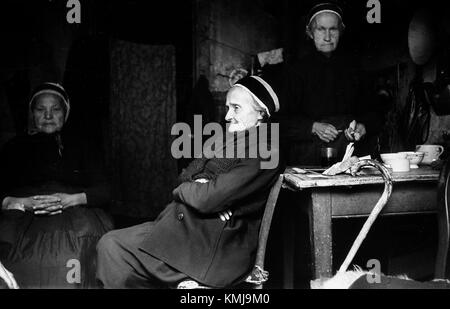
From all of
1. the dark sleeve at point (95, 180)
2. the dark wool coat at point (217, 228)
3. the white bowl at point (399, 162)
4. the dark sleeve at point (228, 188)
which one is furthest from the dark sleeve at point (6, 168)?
the white bowl at point (399, 162)

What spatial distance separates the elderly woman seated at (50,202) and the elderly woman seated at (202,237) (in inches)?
16.1

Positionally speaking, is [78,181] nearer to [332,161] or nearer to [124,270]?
[124,270]

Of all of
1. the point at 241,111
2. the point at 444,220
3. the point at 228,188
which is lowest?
the point at 444,220

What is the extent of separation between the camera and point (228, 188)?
7.02 ft

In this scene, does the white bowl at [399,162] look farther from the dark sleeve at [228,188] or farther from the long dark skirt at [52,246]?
the long dark skirt at [52,246]

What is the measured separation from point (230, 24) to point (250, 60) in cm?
50

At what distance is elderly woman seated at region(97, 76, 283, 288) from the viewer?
2.10 m

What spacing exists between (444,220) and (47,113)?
259cm

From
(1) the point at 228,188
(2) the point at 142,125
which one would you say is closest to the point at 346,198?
(1) the point at 228,188

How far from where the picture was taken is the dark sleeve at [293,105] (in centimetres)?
324

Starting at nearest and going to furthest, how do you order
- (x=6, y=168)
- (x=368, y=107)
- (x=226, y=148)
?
(x=226, y=148) < (x=6, y=168) < (x=368, y=107)

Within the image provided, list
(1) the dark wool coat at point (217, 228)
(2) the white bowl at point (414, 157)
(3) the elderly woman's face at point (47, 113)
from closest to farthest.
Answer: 1. (1) the dark wool coat at point (217, 228)
2. (2) the white bowl at point (414, 157)
3. (3) the elderly woman's face at point (47, 113)

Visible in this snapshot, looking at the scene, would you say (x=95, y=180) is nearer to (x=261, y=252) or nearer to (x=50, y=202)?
(x=50, y=202)

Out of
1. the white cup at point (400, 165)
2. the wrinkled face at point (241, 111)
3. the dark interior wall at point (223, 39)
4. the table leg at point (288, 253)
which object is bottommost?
the table leg at point (288, 253)
